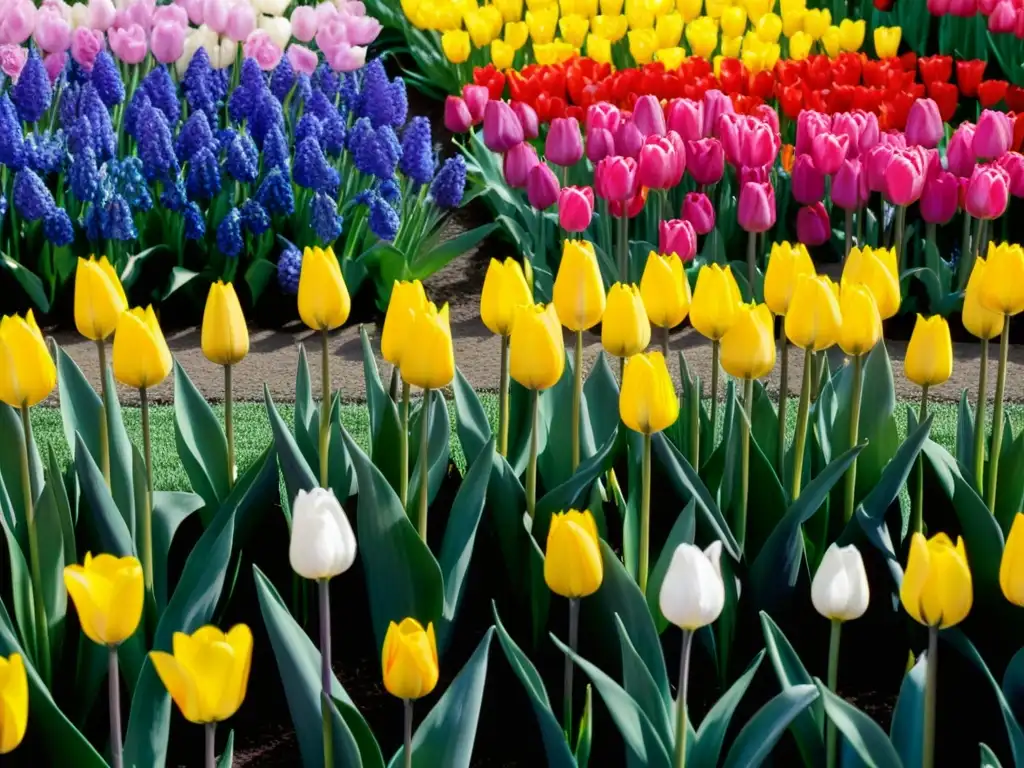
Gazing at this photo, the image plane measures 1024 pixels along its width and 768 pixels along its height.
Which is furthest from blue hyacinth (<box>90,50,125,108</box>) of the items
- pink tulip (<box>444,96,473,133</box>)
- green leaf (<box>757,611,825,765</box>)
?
green leaf (<box>757,611,825,765</box>)

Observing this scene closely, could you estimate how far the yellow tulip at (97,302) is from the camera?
234 centimetres

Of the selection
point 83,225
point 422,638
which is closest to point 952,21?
point 83,225

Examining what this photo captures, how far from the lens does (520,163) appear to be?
501 centimetres

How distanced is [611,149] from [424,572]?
283 cm

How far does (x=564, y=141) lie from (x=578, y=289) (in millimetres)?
2592

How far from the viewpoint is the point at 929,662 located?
1806 millimetres

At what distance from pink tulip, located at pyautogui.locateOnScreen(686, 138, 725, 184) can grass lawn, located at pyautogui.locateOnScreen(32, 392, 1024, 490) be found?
0.74 meters

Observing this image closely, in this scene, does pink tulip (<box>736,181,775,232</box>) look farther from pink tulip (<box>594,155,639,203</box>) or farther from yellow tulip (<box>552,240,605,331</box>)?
yellow tulip (<box>552,240,605,331</box>)

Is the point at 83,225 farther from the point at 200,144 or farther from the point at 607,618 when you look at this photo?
the point at 607,618

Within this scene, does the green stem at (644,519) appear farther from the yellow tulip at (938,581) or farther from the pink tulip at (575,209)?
the pink tulip at (575,209)

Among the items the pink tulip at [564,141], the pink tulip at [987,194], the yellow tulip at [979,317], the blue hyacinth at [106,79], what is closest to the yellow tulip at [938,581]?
the yellow tulip at [979,317]

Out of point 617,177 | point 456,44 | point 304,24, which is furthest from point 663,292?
point 456,44

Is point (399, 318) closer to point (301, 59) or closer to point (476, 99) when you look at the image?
point (476, 99)

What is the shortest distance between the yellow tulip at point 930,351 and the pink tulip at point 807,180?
7.51ft
